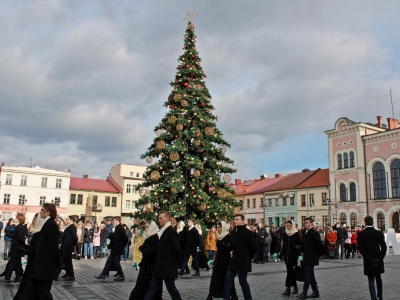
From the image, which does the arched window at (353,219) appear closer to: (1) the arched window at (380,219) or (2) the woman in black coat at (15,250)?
(1) the arched window at (380,219)

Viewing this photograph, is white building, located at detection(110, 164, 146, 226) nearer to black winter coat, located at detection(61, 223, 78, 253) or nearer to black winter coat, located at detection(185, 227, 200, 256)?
black winter coat, located at detection(185, 227, 200, 256)

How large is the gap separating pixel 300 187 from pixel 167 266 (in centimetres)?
5212

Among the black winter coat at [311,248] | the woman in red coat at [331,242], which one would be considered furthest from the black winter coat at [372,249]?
the woman in red coat at [331,242]

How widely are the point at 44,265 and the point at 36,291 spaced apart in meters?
0.46

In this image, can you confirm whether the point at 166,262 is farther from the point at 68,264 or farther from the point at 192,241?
the point at 192,241

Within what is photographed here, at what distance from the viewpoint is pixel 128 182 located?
70062 millimetres

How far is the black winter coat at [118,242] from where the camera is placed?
11796 mm

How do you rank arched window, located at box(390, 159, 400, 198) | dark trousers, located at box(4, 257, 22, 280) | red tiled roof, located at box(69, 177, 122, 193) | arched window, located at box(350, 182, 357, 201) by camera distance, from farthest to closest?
red tiled roof, located at box(69, 177, 122, 193), arched window, located at box(350, 182, 357, 201), arched window, located at box(390, 159, 400, 198), dark trousers, located at box(4, 257, 22, 280)

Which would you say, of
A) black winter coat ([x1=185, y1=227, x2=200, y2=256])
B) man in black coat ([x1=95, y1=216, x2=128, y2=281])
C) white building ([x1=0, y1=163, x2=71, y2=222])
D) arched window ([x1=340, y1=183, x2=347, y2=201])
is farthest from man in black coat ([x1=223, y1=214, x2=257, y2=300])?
white building ([x1=0, y1=163, x2=71, y2=222])

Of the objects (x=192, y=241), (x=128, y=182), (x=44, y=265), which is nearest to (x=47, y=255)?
(x=44, y=265)

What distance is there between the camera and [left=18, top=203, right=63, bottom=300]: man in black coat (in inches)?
250

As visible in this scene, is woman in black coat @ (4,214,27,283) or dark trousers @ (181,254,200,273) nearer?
woman in black coat @ (4,214,27,283)

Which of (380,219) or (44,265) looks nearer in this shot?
(44,265)

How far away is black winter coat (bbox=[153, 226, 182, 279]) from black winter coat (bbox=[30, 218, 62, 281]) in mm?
1799
